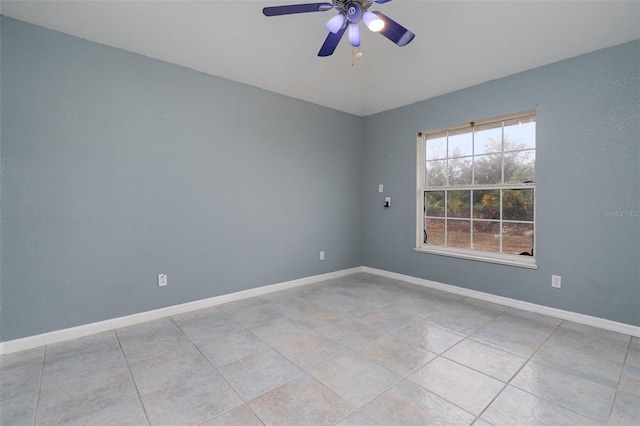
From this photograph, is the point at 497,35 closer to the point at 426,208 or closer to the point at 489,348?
the point at 426,208

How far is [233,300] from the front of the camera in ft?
11.2

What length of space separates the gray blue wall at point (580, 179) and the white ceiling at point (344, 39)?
0.74 feet

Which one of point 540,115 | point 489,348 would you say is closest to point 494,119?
point 540,115

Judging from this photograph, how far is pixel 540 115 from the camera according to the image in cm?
302

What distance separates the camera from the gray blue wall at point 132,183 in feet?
7.63

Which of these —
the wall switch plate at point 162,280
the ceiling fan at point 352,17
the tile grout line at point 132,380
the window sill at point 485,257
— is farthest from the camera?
the window sill at point 485,257

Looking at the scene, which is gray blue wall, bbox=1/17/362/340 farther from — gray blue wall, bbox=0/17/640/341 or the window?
the window

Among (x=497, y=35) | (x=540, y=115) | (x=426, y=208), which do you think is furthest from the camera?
(x=426, y=208)

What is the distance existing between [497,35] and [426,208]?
2265mm

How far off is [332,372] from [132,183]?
A: 98.8 inches

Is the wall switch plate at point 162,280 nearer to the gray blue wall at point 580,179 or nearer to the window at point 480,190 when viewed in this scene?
the window at point 480,190

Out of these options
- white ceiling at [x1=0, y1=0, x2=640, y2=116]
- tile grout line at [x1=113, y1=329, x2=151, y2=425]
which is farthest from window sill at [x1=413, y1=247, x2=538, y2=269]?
tile grout line at [x1=113, y1=329, x2=151, y2=425]

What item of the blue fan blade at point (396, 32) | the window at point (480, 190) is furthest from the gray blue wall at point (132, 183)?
the blue fan blade at point (396, 32)

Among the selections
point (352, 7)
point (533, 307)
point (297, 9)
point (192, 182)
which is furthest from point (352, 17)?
point (533, 307)
